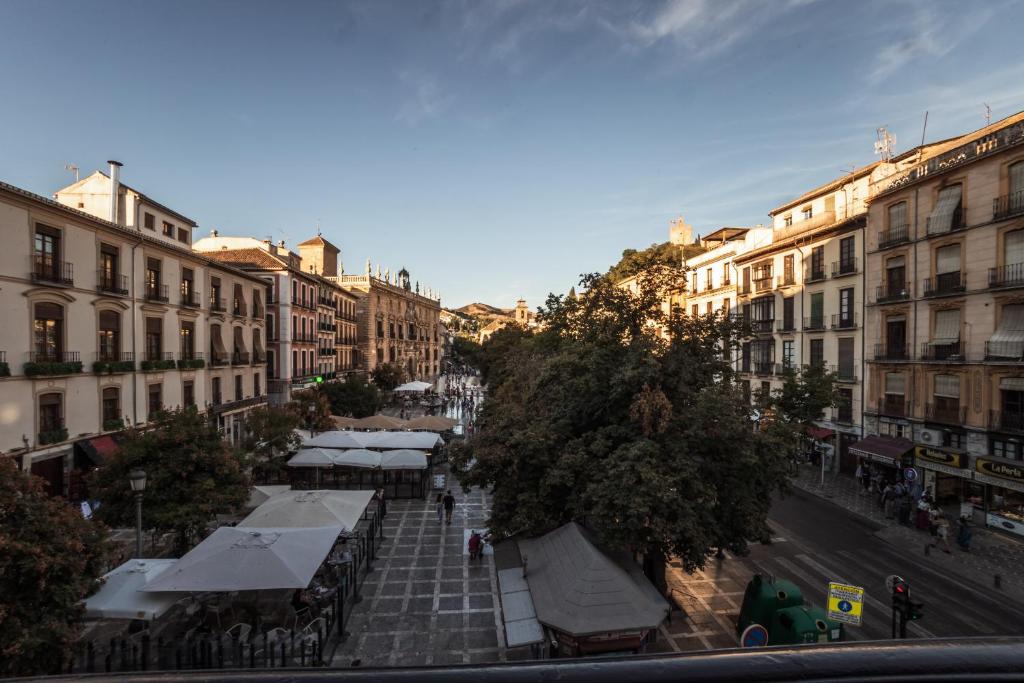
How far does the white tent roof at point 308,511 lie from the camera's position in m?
15.1

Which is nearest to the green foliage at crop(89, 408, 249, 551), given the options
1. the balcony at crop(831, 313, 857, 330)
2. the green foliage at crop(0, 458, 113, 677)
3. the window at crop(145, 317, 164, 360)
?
the green foliage at crop(0, 458, 113, 677)

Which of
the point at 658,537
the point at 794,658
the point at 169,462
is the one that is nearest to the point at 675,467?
the point at 658,537

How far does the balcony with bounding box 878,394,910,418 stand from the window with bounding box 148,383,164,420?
3524 centimetres

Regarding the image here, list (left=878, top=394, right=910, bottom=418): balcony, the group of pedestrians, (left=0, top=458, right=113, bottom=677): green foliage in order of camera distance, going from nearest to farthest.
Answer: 1. (left=0, top=458, right=113, bottom=677): green foliage
2. the group of pedestrians
3. (left=878, top=394, right=910, bottom=418): balcony

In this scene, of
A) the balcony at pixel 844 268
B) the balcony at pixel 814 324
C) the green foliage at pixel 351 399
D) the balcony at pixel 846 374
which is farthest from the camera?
the green foliage at pixel 351 399

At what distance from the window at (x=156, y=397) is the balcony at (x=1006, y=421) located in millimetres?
36208

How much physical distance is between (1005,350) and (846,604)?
17224 mm

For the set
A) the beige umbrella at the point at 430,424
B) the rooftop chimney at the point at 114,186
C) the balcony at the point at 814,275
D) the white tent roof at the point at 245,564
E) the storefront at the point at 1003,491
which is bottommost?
the storefront at the point at 1003,491

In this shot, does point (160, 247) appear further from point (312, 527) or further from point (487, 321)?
point (487, 321)

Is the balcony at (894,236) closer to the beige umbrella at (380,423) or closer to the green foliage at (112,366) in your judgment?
the beige umbrella at (380,423)

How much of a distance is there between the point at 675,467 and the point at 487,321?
181 metres

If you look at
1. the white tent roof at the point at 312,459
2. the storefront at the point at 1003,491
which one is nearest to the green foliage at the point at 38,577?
the white tent roof at the point at 312,459

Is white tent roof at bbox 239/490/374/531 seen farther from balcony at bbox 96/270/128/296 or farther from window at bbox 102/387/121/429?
balcony at bbox 96/270/128/296

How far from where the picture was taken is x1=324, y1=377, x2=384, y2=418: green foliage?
40500mm
